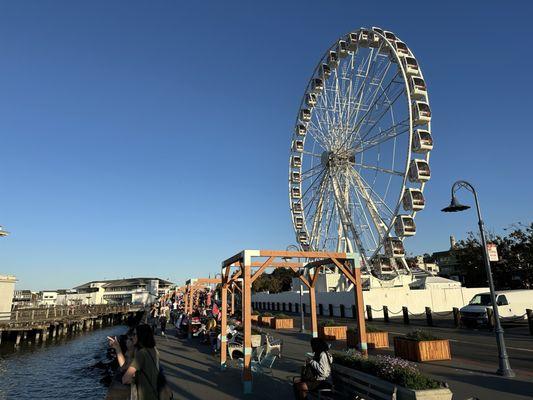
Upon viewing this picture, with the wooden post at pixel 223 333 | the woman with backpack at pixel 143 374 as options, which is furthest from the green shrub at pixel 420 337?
the woman with backpack at pixel 143 374

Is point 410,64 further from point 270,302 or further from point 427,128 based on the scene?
point 270,302

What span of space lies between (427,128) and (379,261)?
910cm

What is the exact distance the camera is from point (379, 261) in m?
27.1

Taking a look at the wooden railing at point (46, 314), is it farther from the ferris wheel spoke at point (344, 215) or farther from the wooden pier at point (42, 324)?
the ferris wheel spoke at point (344, 215)

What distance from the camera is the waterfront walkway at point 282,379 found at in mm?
8875

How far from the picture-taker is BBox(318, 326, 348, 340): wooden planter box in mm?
18703

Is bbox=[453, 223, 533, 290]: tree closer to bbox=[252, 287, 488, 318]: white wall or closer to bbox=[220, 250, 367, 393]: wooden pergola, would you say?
bbox=[252, 287, 488, 318]: white wall

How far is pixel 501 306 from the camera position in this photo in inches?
1115

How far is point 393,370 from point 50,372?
2063 centimetres

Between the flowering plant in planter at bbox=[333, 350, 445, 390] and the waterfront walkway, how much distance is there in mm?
1946

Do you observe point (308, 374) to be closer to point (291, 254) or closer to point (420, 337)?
point (291, 254)

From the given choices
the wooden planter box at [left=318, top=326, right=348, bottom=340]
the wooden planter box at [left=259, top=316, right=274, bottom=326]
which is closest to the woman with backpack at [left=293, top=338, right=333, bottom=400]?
the wooden planter box at [left=318, top=326, right=348, bottom=340]

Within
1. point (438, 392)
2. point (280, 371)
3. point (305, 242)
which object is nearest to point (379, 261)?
point (305, 242)

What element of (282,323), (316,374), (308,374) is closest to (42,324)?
(282,323)
